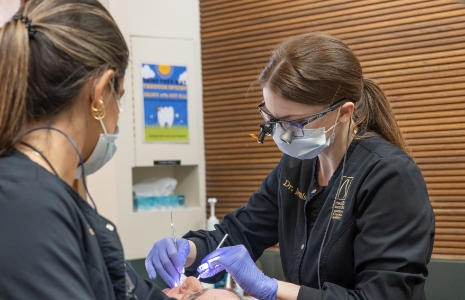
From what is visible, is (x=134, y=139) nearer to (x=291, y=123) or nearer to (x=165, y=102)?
(x=165, y=102)

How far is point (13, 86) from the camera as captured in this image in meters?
1.04

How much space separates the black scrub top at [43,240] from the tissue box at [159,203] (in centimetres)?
217

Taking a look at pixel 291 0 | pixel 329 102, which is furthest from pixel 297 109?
pixel 291 0

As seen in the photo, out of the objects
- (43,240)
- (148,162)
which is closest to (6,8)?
(148,162)

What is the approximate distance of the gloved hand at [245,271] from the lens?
5.78ft

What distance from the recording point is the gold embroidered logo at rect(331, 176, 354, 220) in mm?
1801

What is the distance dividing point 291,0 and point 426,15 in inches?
29.6

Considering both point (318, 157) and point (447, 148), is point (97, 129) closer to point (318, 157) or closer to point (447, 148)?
point (318, 157)

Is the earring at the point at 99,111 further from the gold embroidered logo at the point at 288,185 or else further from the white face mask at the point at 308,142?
the gold embroidered logo at the point at 288,185

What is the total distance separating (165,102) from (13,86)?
7.49 feet

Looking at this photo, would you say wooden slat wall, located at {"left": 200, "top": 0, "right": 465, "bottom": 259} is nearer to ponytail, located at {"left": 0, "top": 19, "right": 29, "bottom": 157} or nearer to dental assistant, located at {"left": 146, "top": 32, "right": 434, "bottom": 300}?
dental assistant, located at {"left": 146, "top": 32, "right": 434, "bottom": 300}

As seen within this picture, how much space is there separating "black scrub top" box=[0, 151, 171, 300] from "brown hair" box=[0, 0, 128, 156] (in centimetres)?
8

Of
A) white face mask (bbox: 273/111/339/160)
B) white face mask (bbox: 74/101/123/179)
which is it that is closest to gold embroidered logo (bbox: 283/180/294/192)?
white face mask (bbox: 273/111/339/160)

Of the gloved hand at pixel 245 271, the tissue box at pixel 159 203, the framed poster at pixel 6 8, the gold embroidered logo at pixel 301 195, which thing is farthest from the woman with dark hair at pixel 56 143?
the tissue box at pixel 159 203
